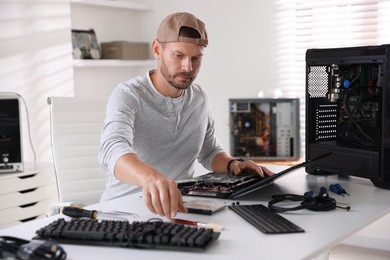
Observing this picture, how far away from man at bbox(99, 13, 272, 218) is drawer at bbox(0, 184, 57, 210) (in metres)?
1.22

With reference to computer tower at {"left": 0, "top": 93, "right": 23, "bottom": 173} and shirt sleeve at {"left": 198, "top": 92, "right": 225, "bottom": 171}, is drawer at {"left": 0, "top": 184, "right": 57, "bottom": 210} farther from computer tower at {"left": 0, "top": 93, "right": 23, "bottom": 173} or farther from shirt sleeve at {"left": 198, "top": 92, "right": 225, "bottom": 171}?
shirt sleeve at {"left": 198, "top": 92, "right": 225, "bottom": 171}

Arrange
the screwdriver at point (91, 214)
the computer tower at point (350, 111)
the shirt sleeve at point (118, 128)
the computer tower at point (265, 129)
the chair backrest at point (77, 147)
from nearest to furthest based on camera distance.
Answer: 1. the screwdriver at point (91, 214)
2. the shirt sleeve at point (118, 128)
3. the computer tower at point (350, 111)
4. the chair backrest at point (77, 147)
5. the computer tower at point (265, 129)

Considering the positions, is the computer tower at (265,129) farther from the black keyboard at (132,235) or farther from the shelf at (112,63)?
the black keyboard at (132,235)

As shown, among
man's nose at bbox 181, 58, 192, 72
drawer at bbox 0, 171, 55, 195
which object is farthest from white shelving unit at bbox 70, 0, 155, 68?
man's nose at bbox 181, 58, 192, 72

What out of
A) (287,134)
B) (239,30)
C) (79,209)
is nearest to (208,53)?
(239,30)

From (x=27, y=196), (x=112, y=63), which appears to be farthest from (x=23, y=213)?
(x=112, y=63)

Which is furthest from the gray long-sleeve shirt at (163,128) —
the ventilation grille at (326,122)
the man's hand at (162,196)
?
the man's hand at (162,196)

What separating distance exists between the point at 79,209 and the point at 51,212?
2.32 ft

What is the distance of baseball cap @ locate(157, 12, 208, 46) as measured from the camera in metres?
2.06

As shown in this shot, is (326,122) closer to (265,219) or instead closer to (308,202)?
(308,202)

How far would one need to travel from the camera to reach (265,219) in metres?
1.53

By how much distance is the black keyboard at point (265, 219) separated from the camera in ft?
4.69

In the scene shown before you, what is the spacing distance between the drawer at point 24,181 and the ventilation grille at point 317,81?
6.31 ft

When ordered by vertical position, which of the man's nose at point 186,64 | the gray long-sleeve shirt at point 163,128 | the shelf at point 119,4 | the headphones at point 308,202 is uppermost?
the shelf at point 119,4
